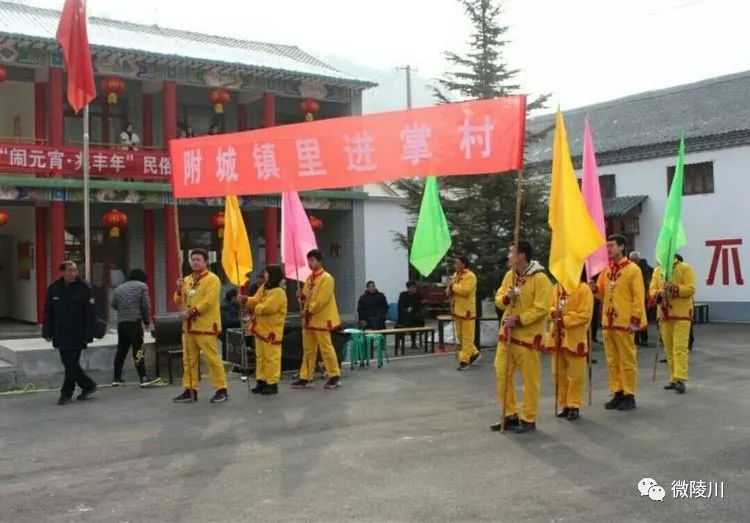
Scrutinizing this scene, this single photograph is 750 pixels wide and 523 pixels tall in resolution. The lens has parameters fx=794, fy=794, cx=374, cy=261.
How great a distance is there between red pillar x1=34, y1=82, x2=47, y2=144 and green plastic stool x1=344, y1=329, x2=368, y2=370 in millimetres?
9682

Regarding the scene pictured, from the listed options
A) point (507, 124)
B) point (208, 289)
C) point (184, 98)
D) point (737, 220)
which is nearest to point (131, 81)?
point (184, 98)

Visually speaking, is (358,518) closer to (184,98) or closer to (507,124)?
(507,124)

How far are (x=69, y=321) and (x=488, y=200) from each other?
936 centimetres

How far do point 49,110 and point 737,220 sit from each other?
1670 cm

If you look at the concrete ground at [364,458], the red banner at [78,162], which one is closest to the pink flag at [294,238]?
the concrete ground at [364,458]

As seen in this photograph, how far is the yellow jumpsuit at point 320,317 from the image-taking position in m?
10.2

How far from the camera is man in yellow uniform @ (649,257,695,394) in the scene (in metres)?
9.16

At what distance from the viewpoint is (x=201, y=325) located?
9141mm

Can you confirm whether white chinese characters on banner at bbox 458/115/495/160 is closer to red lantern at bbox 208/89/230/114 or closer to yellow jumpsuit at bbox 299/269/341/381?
yellow jumpsuit at bbox 299/269/341/381

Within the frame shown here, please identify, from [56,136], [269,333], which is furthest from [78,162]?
[269,333]

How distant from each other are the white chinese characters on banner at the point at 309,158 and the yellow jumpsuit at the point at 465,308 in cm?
423

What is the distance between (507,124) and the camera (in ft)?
23.6

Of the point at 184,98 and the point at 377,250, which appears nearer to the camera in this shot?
the point at 184,98

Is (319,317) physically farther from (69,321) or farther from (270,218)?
(270,218)
